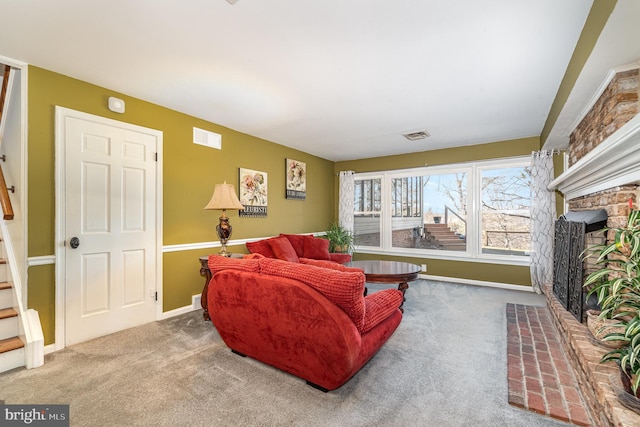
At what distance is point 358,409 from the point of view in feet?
5.77

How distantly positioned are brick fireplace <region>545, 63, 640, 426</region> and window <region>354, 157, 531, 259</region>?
2.00 meters

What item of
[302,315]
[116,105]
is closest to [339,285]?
[302,315]

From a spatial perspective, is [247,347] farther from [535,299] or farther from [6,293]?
[535,299]

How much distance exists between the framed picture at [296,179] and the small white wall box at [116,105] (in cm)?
265

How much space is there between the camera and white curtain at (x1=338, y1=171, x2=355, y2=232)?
615 centimetres

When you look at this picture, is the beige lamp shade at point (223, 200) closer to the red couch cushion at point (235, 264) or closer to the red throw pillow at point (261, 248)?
the red throw pillow at point (261, 248)

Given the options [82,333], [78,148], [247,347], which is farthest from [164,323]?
[78,148]

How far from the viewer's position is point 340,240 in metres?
5.76

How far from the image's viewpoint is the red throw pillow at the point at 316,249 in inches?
182

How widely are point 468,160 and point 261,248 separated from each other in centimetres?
387

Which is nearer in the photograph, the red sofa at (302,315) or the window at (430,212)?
the red sofa at (302,315)

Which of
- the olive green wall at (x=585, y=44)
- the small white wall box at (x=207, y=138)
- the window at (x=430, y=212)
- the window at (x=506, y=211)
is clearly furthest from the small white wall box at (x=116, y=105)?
the window at (x=506, y=211)

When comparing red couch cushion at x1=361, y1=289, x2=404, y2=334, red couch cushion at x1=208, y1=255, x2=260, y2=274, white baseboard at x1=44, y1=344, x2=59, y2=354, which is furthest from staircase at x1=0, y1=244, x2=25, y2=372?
red couch cushion at x1=361, y1=289, x2=404, y2=334

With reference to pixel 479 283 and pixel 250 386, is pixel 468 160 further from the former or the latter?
pixel 250 386
